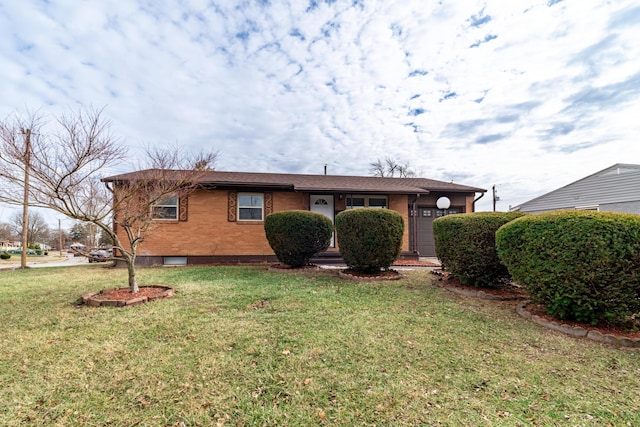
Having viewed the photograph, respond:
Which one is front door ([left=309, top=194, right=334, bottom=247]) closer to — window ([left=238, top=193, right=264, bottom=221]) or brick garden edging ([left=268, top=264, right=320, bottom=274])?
window ([left=238, top=193, right=264, bottom=221])

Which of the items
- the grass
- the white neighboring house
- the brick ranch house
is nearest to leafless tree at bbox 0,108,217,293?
the grass

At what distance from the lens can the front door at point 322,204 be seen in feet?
40.9

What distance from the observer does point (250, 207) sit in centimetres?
1195

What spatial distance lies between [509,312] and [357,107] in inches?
358

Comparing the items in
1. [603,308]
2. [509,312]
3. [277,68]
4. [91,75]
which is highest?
[277,68]

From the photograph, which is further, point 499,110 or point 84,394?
point 499,110

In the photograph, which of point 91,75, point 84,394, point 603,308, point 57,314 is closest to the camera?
point 84,394

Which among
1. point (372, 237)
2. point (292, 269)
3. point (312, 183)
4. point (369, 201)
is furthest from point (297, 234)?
point (369, 201)

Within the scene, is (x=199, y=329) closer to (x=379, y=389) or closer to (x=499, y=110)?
(x=379, y=389)

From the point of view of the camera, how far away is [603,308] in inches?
150

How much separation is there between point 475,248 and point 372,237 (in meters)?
2.35

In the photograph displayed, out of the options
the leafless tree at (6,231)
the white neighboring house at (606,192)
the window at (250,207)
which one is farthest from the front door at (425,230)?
the leafless tree at (6,231)

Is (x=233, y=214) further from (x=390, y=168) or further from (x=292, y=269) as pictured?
(x=390, y=168)

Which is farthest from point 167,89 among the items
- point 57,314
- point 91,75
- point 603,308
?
point 603,308
